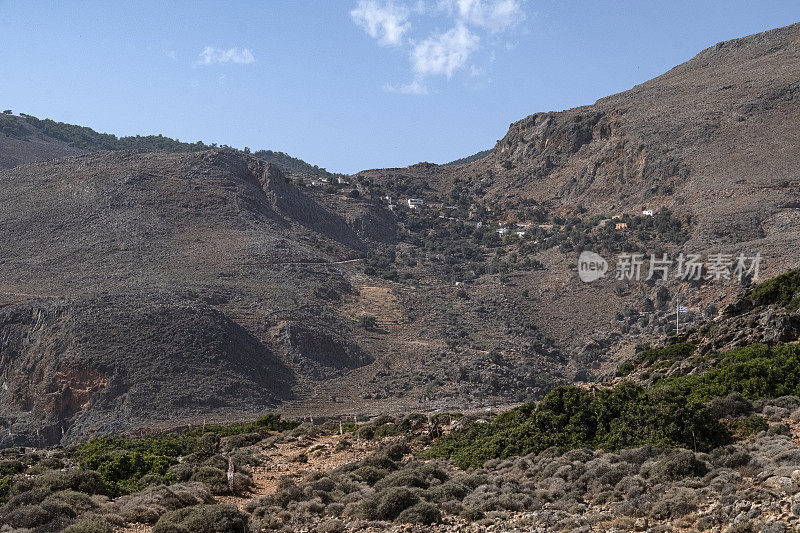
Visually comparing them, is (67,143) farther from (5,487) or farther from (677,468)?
(677,468)

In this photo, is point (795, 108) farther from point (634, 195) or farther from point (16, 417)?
point (16, 417)

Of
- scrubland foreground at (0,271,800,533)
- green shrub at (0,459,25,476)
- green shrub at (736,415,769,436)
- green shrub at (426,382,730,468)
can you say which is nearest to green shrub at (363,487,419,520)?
scrubland foreground at (0,271,800,533)

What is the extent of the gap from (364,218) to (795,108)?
36.3 meters

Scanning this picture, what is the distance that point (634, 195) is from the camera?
6781 cm

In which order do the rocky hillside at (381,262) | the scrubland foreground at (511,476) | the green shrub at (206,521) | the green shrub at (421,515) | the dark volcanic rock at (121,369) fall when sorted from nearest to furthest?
the scrubland foreground at (511,476), the green shrub at (206,521), the green shrub at (421,515), the dark volcanic rock at (121,369), the rocky hillside at (381,262)

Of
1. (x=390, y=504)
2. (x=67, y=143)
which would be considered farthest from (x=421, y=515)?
(x=67, y=143)

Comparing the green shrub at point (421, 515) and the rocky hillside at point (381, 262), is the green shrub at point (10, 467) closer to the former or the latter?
the green shrub at point (421, 515)

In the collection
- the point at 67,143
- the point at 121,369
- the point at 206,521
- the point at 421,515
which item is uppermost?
the point at 67,143

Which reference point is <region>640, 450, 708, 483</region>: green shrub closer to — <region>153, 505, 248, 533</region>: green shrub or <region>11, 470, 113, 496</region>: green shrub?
<region>153, 505, 248, 533</region>: green shrub

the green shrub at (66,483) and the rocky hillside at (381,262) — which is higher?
the rocky hillside at (381,262)

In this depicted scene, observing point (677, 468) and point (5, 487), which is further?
point (5, 487)

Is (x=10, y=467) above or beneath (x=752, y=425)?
beneath

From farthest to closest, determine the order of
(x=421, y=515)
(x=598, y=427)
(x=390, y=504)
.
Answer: (x=598, y=427)
(x=390, y=504)
(x=421, y=515)

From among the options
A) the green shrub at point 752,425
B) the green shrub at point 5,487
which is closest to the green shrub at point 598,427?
the green shrub at point 752,425
